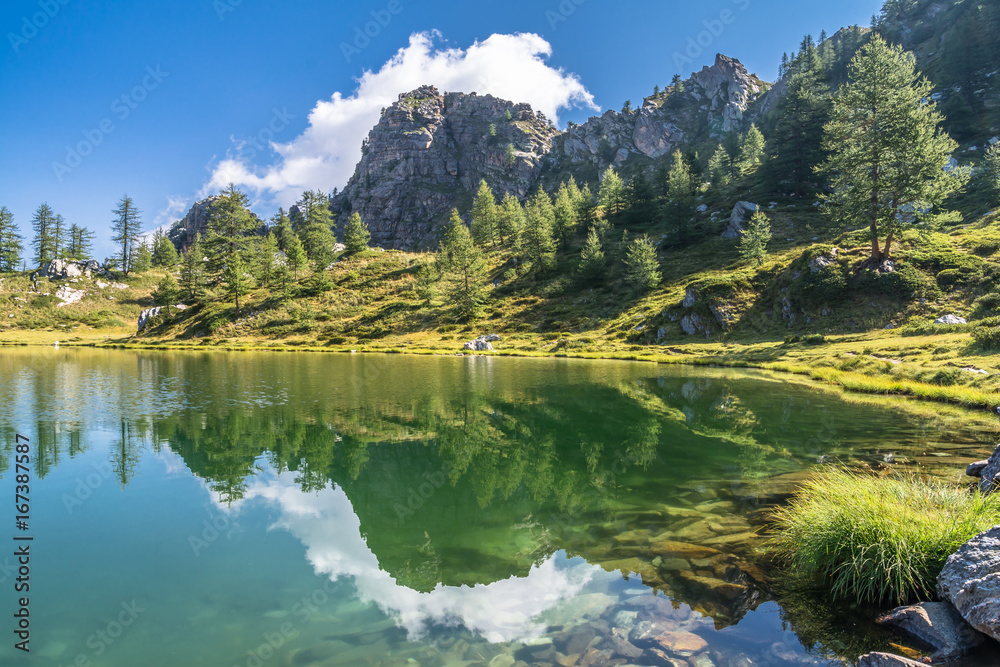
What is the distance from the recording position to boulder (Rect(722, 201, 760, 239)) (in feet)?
300

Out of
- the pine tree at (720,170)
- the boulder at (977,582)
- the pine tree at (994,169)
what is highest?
the pine tree at (720,170)

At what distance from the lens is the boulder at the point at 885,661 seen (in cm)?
510

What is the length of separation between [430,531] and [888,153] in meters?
70.0

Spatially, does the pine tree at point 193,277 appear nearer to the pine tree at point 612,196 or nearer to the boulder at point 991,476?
the pine tree at point 612,196

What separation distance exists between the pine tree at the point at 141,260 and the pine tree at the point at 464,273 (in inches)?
3463

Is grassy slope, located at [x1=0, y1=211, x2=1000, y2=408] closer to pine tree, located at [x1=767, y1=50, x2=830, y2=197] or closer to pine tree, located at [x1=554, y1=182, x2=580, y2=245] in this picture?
pine tree, located at [x1=767, y1=50, x2=830, y2=197]

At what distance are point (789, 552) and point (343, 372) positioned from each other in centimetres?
4222

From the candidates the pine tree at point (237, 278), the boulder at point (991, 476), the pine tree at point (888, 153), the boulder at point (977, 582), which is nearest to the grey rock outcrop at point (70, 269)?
the pine tree at point (237, 278)

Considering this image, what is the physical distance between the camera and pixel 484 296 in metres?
94.1

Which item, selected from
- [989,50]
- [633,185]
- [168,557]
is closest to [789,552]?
[168,557]

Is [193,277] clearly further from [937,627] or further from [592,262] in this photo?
[937,627]

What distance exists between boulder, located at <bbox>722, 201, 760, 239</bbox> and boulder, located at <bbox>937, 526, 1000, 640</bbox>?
3831 inches

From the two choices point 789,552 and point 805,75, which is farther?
point 805,75

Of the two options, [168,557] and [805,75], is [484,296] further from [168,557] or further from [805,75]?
[805,75]
